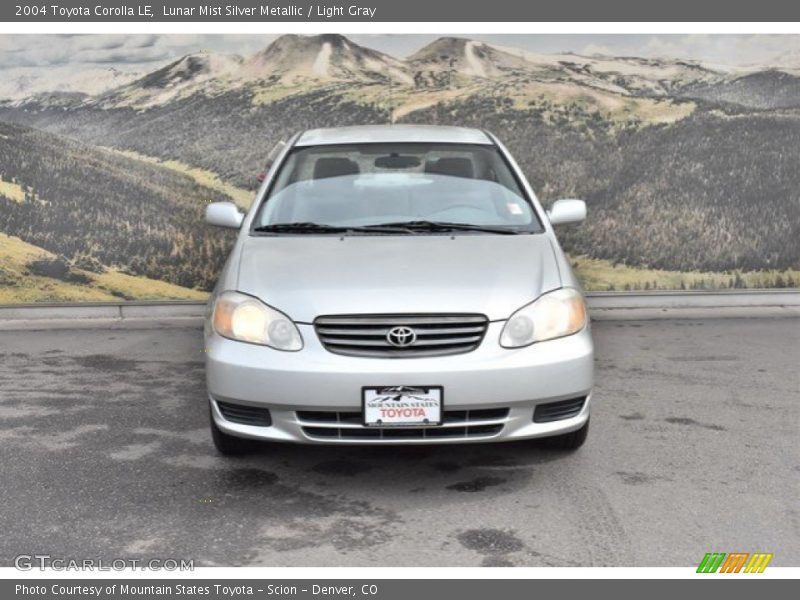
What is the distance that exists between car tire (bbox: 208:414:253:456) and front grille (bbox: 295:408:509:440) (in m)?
0.64

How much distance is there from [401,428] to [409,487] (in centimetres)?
44

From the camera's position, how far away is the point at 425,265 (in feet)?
14.7

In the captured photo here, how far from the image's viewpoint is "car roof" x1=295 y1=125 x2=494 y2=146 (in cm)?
577

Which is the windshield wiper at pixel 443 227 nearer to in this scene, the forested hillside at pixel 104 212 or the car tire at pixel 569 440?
the car tire at pixel 569 440

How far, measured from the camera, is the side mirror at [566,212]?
18.1ft

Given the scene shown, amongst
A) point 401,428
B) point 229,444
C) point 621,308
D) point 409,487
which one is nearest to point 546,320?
point 401,428

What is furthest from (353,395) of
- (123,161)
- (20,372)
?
(123,161)

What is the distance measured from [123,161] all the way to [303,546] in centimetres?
635

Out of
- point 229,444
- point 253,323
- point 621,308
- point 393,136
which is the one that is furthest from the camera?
point 621,308

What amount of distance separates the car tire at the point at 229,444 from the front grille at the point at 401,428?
64cm

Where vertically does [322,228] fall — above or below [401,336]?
above

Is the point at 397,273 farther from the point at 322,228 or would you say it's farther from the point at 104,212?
the point at 104,212

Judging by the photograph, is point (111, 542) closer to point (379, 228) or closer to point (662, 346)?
point (379, 228)

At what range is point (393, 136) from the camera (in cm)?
587
